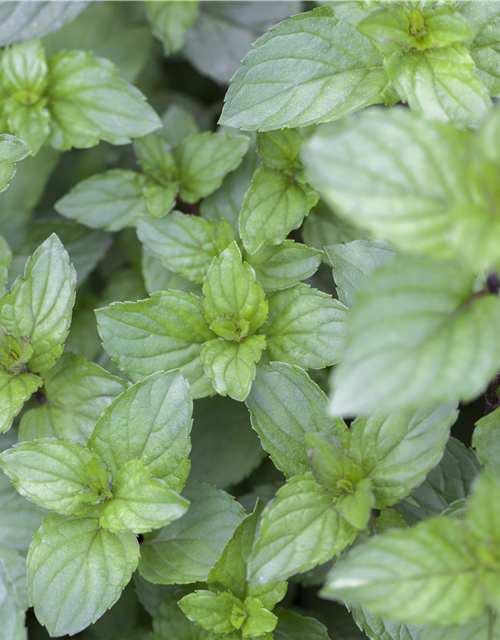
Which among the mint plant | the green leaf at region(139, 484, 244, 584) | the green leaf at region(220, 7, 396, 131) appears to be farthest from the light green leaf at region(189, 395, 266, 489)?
the green leaf at region(220, 7, 396, 131)

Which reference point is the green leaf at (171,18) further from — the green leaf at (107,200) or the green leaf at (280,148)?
the green leaf at (280,148)

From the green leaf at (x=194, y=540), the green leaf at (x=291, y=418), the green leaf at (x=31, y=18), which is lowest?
the green leaf at (x=194, y=540)

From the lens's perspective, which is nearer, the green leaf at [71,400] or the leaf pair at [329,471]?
the leaf pair at [329,471]

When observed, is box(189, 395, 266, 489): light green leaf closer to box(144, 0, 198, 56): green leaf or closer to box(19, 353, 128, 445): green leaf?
box(19, 353, 128, 445): green leaf

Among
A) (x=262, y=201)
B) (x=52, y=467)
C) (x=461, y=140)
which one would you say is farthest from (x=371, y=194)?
(x=52, y=467)

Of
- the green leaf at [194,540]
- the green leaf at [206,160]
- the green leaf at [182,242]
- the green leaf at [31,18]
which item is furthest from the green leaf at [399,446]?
the green leaf at [31,18]

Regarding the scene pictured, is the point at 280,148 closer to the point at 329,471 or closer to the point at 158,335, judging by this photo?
the point at 158,335
